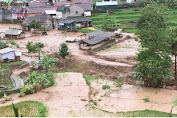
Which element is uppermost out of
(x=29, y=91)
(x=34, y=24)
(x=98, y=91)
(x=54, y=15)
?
(x=54, y=15)

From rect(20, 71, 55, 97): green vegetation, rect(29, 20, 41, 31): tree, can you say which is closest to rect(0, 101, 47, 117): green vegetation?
rect(20, 71, 55, 97): green vegetation

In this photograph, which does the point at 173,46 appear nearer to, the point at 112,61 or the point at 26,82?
the point at 112,61

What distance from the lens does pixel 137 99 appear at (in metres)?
18.9

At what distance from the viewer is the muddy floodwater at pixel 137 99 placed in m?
17.4

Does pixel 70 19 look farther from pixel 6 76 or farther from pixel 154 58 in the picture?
pixel 154 58

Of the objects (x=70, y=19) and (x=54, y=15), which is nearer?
(x=70, y=19)

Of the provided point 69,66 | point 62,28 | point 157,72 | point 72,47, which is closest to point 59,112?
point 157,72

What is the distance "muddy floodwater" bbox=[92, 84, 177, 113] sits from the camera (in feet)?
57.2

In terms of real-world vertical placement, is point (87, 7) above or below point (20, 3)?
below

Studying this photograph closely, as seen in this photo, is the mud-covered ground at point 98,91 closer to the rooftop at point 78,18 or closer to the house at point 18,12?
the rooftop at point 78,18

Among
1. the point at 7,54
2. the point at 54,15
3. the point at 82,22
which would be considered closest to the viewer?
the point at 7,54

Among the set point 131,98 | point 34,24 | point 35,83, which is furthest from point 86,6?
point 131,98

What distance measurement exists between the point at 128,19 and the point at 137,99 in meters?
29.9

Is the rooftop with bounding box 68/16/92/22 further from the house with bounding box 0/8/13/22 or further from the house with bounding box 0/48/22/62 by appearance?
the house with bounding box 0/48/22/62
